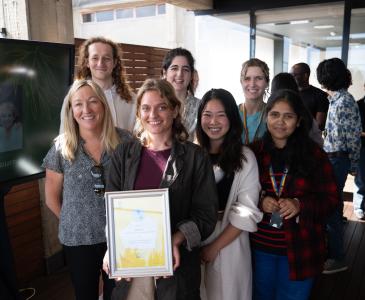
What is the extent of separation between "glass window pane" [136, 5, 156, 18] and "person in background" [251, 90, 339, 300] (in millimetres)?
11787

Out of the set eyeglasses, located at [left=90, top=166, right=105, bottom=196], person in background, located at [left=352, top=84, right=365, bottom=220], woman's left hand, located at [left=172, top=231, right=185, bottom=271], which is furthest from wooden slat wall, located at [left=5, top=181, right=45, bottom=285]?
person in background, located at [left=352, top=84, right=365, bottom=220]

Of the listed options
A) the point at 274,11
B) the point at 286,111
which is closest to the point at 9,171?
the point at 286,111

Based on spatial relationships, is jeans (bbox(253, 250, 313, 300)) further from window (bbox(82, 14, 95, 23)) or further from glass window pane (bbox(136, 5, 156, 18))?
window (bbox(82, 14, 95, 23))

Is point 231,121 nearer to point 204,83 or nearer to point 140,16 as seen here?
point 204,83

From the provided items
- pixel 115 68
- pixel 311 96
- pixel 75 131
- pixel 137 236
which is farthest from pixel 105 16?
pixel 137 236

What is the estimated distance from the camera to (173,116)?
5.04 feet

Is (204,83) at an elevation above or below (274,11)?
below

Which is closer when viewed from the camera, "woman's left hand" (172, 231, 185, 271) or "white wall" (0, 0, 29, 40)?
"woman's left hand" (172, 231, 185, 271)

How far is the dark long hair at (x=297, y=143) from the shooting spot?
5.65 ft

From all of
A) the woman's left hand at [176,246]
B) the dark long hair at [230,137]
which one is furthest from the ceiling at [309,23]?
the woman's left hand at [176,246]

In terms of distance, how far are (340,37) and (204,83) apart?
9.10 feet

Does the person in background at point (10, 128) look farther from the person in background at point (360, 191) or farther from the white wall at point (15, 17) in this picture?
the person in background at point (360, 191)

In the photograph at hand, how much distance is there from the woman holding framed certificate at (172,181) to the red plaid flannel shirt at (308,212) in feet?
1.51

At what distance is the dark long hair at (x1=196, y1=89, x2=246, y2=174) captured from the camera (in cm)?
163
